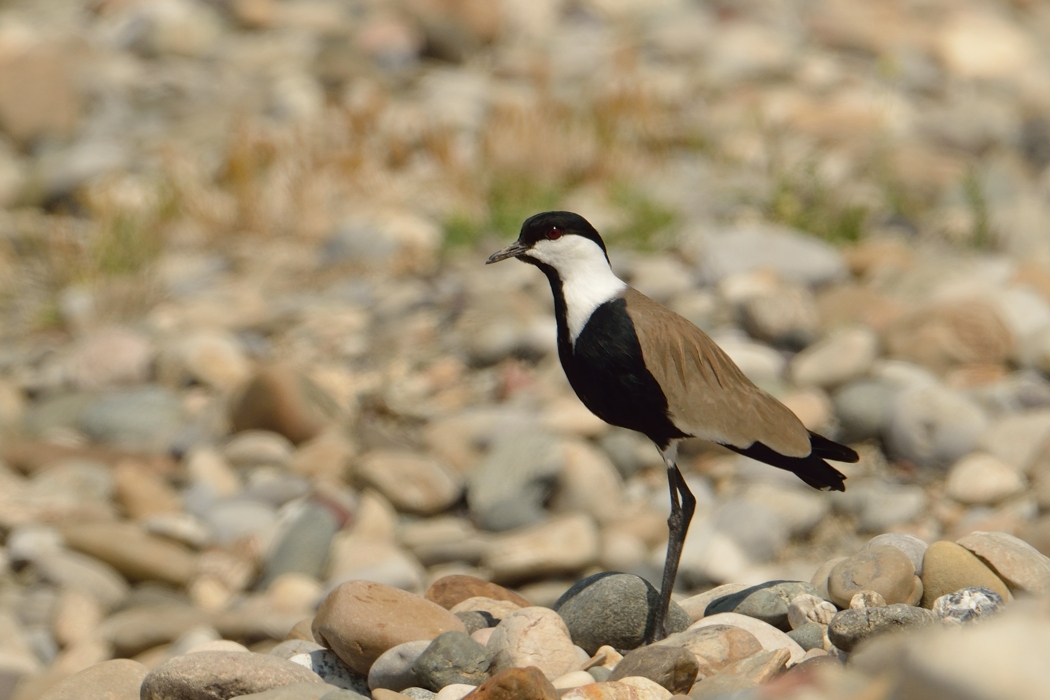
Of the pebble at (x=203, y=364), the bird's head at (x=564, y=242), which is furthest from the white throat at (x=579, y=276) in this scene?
the pebble at (x=203, y=364)

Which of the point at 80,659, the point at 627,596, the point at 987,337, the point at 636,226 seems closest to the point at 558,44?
the point at 636,226

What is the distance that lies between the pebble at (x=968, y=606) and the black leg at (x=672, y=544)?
0.74 metres

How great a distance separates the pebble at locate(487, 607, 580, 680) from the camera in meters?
3.23

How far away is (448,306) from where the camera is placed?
7.60m

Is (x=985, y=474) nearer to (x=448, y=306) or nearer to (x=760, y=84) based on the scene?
(x=448, y=306)

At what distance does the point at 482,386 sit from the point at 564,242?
352cm

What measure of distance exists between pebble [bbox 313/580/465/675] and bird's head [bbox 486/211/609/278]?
1.00 m

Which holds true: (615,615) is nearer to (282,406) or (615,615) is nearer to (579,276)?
(579,276)

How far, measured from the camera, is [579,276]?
11.7 ft

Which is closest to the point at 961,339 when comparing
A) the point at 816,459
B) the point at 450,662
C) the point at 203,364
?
the point at 816,459

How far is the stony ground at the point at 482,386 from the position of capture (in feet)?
10.9

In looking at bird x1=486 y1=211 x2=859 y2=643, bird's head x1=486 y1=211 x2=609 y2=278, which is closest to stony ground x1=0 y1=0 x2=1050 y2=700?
bird x1=486 y1=211 x2=859 y2=643

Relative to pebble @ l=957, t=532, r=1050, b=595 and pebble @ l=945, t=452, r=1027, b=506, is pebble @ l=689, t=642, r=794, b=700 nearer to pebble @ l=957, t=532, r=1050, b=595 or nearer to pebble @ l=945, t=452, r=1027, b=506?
pebble @ l=957, t=532, r=1050, b=595

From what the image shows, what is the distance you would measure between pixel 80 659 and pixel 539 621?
2.56 m
